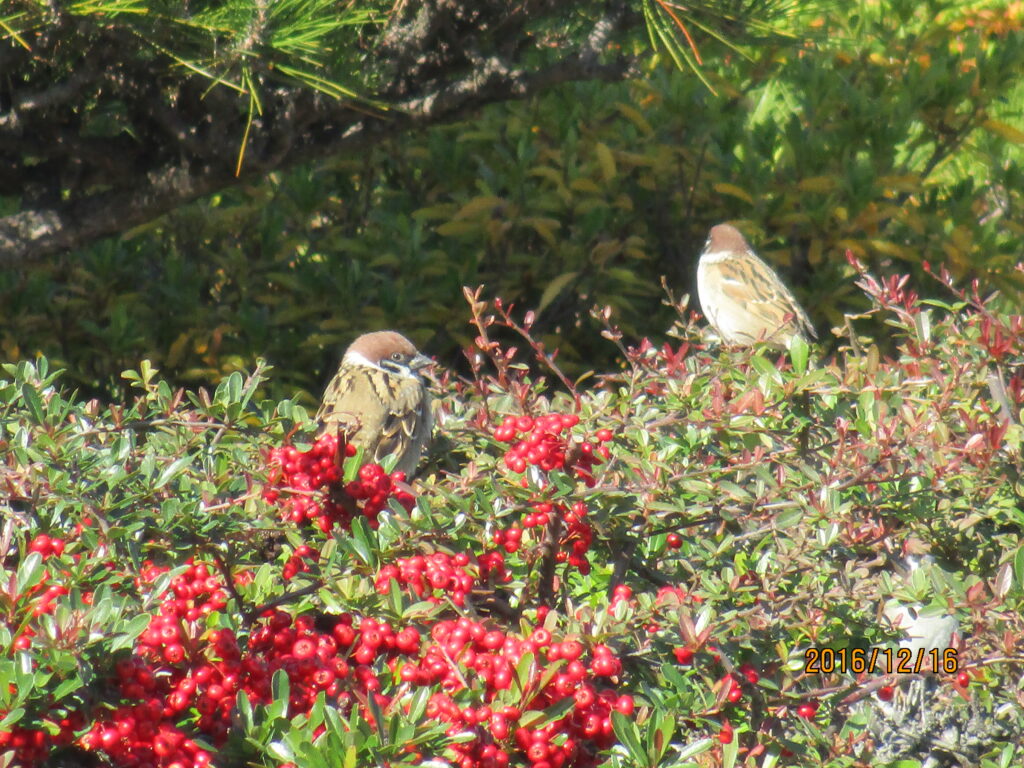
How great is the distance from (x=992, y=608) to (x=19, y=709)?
4.90 ft

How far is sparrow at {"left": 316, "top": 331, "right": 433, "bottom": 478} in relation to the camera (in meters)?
3.71

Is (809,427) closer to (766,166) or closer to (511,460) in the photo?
(511,460)

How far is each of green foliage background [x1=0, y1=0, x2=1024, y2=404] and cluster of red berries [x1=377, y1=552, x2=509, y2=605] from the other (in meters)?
2.77

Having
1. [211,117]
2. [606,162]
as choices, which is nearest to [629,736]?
[211,117]

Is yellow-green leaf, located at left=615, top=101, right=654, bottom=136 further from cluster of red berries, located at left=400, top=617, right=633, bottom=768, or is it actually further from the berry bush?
cluster of red berries, located at left=400, top=617, right=633, bottom=768

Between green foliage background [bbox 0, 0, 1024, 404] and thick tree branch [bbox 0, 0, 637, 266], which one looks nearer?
thick tree branch [bbox 0, 0, 637, 266]

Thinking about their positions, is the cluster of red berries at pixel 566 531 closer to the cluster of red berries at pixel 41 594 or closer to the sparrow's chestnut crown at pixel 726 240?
the cluster of red berries at pixel 41 594

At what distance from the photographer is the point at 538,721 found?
1810 mm

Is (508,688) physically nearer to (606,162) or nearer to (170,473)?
Result: (170,473)

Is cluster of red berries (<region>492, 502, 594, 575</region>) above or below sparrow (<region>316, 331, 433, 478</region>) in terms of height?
above

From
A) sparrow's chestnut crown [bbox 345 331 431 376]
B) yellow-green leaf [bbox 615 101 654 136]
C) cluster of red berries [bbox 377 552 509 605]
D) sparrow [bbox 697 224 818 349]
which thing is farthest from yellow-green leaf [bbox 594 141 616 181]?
cluster of red berries [bbox 377 552 509 605]

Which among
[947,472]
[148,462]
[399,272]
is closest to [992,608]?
[947,472]

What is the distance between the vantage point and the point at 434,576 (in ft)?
6.46

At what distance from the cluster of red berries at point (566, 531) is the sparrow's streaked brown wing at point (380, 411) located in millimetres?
1458
